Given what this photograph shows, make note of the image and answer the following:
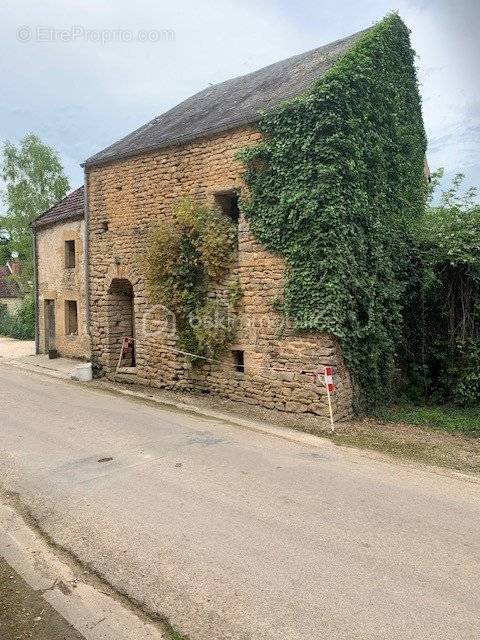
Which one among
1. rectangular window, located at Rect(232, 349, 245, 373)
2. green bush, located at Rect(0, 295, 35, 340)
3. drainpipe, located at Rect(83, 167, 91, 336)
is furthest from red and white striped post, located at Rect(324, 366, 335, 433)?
green bush, located at Rect(0, 295, 35, 340)

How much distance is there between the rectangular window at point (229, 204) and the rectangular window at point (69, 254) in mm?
7345

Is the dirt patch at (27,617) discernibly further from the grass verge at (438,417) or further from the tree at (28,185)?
the tree at (28,185)

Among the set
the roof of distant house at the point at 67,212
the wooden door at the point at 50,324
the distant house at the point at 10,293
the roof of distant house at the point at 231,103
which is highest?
the roof of distant house at the point at 231,103

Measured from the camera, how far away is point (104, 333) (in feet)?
43.9

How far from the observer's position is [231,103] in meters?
11.8

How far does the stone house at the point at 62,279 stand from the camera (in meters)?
15.3

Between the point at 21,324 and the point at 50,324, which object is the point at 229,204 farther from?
the point at 21,324

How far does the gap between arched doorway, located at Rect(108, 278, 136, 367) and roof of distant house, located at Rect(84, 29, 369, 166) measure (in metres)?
3.40

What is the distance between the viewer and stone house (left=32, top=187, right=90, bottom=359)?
15266 millimetres

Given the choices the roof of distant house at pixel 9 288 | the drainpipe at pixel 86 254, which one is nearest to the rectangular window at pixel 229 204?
the drainpipe at pixel 86 254

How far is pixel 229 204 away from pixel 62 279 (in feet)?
26.1

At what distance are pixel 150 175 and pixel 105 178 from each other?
1.85m

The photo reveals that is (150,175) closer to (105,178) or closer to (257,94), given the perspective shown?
(105,178)

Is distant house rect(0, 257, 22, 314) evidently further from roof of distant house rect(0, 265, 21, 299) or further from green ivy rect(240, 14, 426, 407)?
green ivy rect(240, 14, 426, 407)
